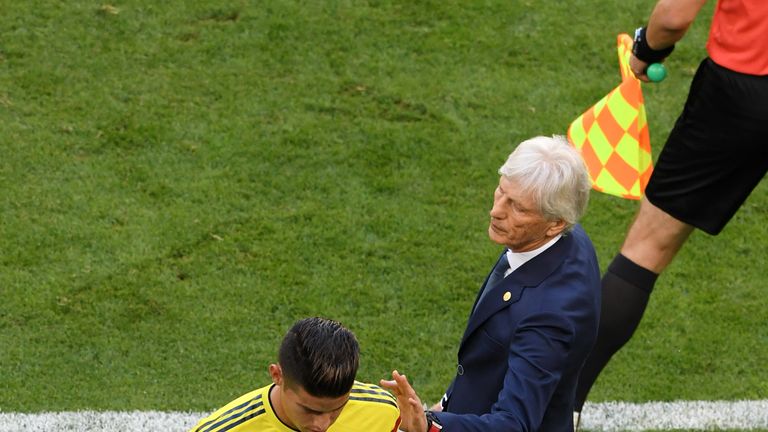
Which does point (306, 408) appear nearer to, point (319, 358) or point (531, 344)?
point (319, 358)

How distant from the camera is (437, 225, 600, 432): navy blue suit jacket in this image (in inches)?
139

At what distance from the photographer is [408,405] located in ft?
11.4

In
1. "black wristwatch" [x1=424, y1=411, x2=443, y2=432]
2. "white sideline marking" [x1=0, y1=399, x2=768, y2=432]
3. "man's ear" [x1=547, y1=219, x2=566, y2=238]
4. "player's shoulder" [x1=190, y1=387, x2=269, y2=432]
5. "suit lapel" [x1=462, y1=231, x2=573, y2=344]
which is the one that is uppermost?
"man's ear" [x1=547, y1=219, x2=566, y2=238]

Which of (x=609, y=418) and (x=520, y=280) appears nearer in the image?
(x=520, y=280)

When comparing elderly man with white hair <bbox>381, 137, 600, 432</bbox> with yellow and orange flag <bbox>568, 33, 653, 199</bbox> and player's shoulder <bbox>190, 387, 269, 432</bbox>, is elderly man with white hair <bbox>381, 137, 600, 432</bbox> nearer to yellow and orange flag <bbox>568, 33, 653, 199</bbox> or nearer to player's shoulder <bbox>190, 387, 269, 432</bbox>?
player's shoulder <bbox>190, 387, 269, 432</bbox>

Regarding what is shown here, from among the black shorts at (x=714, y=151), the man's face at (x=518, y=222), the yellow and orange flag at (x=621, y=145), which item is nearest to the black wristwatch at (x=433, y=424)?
the man's face at (x=518, y=222)

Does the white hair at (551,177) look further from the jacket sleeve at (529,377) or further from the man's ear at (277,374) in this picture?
the man's ear at (277,374)

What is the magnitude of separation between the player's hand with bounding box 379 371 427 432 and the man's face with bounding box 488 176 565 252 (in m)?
0.58

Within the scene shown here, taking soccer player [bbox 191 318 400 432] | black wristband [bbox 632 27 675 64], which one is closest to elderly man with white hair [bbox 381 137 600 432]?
soccer player [bbox 191 318 400 432]

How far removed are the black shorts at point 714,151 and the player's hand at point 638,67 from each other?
0.19 m

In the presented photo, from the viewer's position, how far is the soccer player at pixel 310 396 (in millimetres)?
3301

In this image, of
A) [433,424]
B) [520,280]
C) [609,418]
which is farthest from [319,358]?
[609,418]

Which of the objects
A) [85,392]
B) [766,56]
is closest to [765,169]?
[766,56]

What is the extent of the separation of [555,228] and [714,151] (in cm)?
135
